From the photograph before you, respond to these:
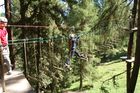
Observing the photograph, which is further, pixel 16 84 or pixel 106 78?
pixel 106 78

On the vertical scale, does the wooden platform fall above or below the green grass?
above

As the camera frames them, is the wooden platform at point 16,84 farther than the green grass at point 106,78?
No

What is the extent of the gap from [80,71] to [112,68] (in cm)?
2265

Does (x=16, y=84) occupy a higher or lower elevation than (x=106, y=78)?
higher

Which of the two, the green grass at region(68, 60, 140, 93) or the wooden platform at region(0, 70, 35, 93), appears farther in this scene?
the green grass at region(68, 60, 140, 93)

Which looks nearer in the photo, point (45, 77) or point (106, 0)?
point (106, 0)

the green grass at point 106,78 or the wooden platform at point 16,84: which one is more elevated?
the wooden platform at point 16,84

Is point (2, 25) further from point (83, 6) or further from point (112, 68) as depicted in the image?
point (112, 68)

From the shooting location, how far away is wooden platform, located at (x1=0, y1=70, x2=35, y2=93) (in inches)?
304

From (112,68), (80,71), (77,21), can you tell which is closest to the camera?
(77,21)

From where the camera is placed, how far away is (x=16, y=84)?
26.8ft

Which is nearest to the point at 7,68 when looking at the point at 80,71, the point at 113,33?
the point at 113,33

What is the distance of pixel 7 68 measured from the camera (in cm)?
916

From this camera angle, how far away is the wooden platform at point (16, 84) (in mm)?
7727
